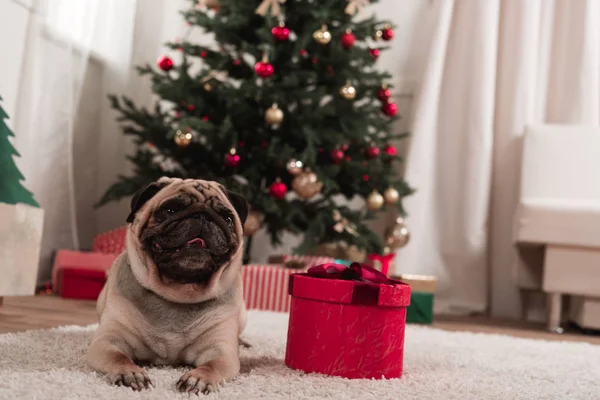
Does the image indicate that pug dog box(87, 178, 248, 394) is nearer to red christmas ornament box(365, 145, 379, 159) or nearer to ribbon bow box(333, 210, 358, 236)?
ribbon bow box(333, 210, 358, 236)

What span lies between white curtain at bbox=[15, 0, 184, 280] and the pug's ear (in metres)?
1.49

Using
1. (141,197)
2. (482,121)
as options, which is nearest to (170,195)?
(141,197)

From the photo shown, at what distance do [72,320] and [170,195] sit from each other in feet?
3.05

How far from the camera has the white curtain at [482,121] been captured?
11.3 ft

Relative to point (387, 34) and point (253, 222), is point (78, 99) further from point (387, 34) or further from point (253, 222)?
point (387, 34)

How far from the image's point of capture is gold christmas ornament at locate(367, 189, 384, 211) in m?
2.92

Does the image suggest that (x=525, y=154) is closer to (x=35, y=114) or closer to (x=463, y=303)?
(x=463, y=303)

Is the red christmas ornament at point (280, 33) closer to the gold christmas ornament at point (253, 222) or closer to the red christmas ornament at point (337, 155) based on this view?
the red christmas ornament at point (337, 155)

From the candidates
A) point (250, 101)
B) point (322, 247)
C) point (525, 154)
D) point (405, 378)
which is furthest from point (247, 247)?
point (405, 378)

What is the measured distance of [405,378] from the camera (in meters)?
1.30

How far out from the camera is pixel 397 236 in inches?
127

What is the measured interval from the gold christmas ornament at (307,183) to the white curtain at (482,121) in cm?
94

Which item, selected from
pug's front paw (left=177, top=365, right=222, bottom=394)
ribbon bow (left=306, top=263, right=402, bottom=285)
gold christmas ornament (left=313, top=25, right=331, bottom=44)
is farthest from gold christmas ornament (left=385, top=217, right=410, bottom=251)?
pug's front paw (left=177, top=365, right=222, bottom=394)

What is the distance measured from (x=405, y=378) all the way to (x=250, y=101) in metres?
1.78
